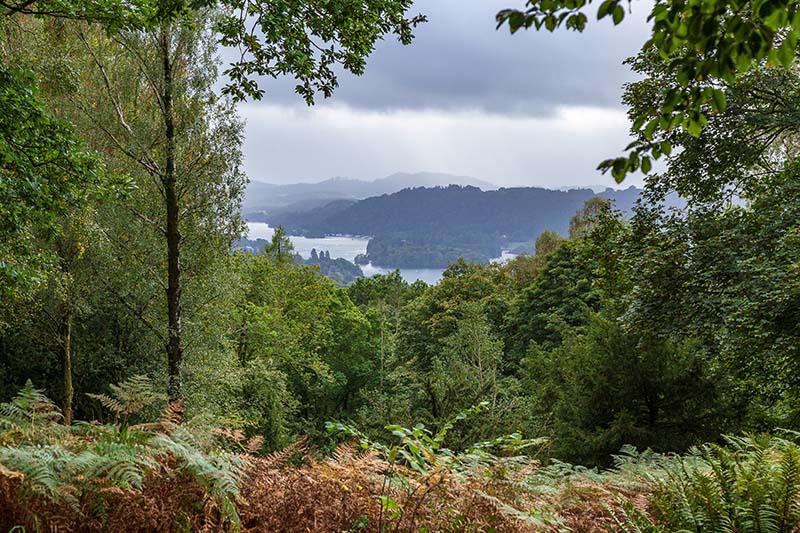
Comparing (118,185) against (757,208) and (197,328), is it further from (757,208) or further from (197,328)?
(757,208)

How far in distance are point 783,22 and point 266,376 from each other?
1770 centimetres

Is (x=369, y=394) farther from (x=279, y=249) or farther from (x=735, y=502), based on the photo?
(x=279, y=249)

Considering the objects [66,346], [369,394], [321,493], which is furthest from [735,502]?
[369,394]

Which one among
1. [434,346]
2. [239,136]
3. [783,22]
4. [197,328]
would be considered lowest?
[434,346]

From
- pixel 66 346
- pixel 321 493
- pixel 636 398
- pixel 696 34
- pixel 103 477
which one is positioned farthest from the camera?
pixel 66 346

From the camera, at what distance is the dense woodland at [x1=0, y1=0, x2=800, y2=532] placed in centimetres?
253

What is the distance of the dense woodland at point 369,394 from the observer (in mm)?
2525

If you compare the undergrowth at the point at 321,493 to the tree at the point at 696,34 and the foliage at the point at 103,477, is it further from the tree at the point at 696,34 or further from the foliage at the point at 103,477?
the tree at the point at 696,34

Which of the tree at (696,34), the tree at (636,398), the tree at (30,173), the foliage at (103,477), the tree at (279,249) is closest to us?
the tree at (696,34)

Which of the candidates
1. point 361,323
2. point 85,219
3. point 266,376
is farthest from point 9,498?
point 361,323

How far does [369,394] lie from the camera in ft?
63.2

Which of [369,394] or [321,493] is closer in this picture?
[321,493]

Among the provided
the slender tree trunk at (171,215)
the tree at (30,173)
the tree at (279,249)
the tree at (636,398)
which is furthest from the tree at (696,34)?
the tree at (279,249)

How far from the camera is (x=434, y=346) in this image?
95.9 feet
